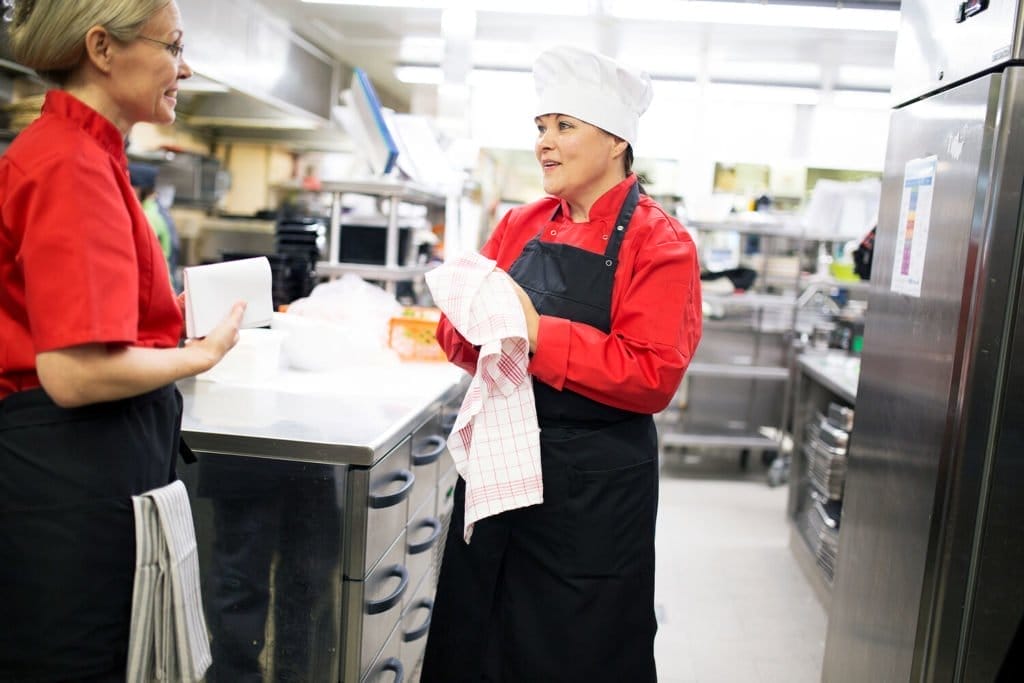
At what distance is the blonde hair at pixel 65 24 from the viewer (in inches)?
43.8

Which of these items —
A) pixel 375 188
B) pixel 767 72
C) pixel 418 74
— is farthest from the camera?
pixel 418 74

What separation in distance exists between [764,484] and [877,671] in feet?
11.3

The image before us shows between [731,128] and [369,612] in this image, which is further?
[731,128]

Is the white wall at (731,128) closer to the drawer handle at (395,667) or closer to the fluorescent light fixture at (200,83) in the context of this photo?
the fluorescent light fixture at (200,83)

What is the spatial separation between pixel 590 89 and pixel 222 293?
808 mm

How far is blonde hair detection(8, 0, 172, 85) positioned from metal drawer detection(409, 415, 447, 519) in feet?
4.07

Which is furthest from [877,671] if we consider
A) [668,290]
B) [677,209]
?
[677,209]

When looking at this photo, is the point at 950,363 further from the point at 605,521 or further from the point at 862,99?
the point at 862,99

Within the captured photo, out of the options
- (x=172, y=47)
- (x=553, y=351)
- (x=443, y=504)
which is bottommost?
(x=443, y=504)

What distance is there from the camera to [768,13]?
5.41 m

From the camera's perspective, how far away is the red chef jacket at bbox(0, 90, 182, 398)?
40.8 inches

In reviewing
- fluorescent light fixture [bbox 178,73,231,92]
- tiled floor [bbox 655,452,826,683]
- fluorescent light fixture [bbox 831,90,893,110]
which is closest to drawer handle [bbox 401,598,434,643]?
tiled floor [bbox 655,452,826,683]

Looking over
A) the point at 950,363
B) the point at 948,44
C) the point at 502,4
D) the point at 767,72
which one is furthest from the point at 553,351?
the point at 767,72

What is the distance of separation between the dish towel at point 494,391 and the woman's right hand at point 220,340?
1.23ft
